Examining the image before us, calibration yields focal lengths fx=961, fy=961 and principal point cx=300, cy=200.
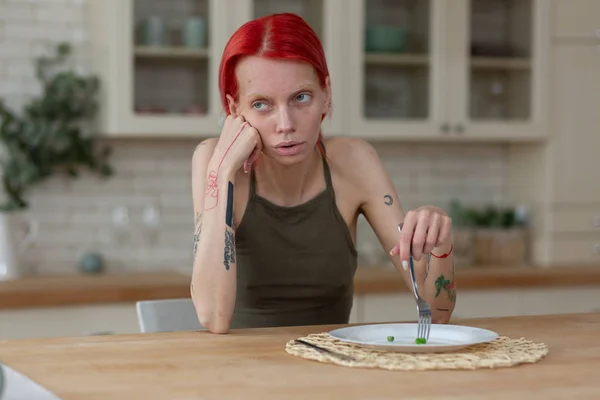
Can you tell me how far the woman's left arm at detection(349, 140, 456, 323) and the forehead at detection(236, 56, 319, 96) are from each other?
1.23 feet

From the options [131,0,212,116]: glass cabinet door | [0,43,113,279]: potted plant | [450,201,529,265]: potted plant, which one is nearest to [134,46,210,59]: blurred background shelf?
[131,0,212,116]: glass cabinet door

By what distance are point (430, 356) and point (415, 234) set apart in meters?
0.33

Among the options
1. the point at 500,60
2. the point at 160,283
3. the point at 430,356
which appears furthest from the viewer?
the point at 500,60

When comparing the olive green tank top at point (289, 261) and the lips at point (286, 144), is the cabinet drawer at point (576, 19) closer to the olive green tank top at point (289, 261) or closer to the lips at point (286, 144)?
the olive green tank top at point (289, 261)

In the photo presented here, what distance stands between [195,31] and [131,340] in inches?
89.8

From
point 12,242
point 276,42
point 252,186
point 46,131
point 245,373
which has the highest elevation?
point 276,42

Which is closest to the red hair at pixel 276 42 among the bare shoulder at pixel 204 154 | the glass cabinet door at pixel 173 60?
the bare shoulder at pixel 204 154

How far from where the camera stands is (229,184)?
6.89 feet

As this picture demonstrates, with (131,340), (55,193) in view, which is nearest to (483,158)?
(55,193)

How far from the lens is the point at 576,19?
13.8ft

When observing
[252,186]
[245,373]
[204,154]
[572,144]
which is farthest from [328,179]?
[572,144]

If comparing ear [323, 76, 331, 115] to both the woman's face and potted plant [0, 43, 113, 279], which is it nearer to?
the woman's face

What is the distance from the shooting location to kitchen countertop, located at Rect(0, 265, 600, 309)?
3408 mm

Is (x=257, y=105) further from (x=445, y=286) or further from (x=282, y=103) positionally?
(x=445, y=286)
